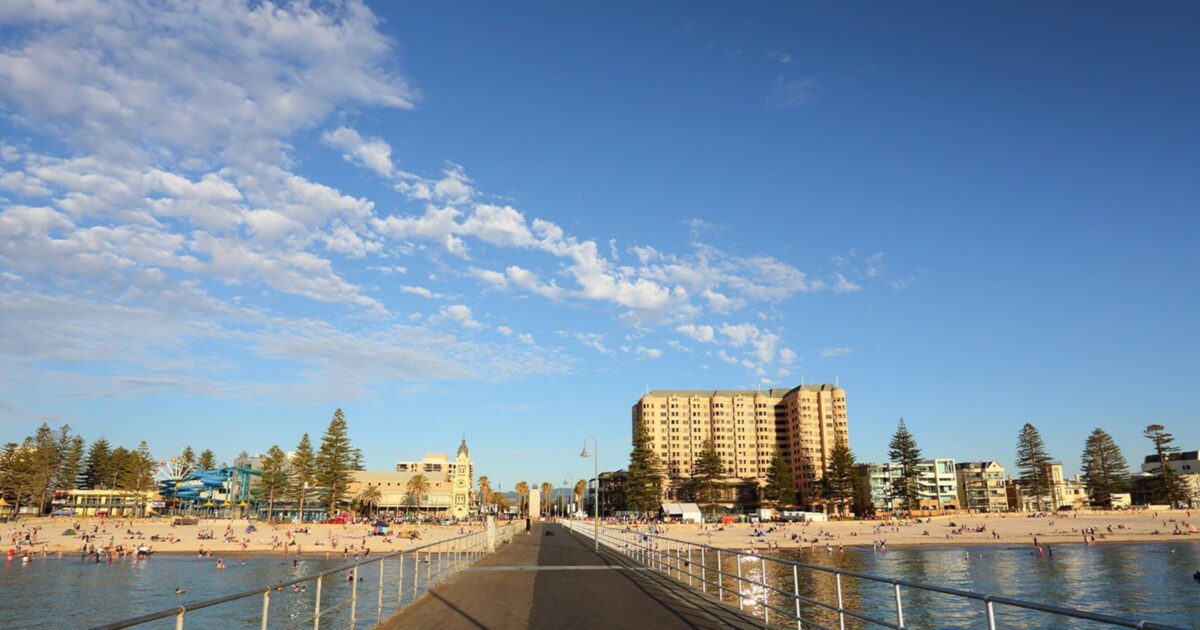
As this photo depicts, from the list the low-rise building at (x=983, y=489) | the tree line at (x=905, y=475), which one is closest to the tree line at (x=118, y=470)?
the tree line at (x=905, y=475)

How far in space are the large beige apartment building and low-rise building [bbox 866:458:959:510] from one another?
1148cm

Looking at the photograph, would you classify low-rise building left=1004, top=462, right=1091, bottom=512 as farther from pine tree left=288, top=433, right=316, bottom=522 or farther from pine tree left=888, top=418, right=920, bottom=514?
pine tree left=288, top=433, right=316, bottom=522

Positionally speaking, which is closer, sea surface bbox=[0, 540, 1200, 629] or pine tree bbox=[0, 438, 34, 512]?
sea surface bbox=[0, 540, 1200, 629]

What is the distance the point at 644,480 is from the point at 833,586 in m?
86.3

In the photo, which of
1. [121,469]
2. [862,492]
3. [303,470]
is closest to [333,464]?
[303,470]

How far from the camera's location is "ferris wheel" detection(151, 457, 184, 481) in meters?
128

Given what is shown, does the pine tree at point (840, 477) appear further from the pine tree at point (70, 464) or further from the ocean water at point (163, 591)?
the pine tree at point (70, 464)

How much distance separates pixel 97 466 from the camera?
421 ft

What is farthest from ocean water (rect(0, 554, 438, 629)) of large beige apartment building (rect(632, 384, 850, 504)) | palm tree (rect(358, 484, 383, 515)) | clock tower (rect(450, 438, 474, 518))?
large beige apartment building (rect(632, 384, 850, 504))

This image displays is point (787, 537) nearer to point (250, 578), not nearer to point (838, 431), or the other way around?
point (250, 578)

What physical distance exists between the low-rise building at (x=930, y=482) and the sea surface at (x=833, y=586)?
86400mm

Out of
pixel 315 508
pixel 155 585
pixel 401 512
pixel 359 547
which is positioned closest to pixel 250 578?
pixel 155 585

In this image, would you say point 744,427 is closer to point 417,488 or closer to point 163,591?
point 417,488

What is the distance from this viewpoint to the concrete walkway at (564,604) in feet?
40.1
